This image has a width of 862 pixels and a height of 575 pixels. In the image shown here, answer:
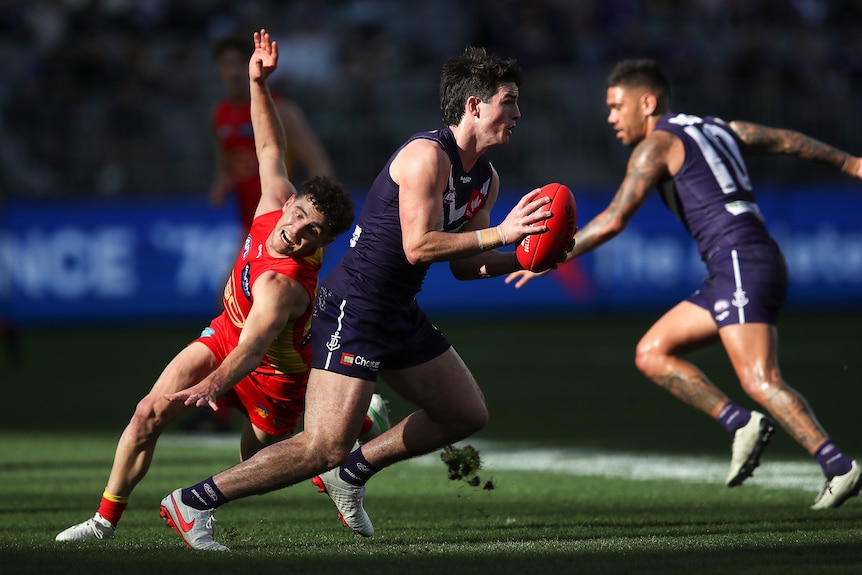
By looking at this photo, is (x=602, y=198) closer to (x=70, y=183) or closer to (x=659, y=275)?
(x=659, y=275)

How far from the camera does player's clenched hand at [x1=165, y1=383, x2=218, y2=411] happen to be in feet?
18.0

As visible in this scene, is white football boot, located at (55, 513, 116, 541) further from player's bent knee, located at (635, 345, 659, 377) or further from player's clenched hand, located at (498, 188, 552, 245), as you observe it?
player's bent knee, located at (635, 345, 659, 377)

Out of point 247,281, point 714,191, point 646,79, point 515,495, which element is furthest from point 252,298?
point 646,79

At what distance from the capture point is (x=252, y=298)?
6.23m

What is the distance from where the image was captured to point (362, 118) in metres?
19.3

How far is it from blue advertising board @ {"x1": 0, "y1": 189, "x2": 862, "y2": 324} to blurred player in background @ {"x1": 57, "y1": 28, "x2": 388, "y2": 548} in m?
11.0

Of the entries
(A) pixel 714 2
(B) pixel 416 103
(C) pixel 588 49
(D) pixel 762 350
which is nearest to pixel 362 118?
(B) pixel 416 103

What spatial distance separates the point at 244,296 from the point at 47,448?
3.79m

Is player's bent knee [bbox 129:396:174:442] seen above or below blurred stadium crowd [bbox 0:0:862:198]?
below

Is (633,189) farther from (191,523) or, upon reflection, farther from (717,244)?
(191,523)

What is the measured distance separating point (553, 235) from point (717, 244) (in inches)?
76.4

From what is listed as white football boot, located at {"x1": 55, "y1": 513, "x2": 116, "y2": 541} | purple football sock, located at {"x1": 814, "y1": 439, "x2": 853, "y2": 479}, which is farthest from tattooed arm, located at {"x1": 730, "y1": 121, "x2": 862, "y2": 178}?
white football boot, located at {"x1": 55, "y1": 513, "x2": 116, "y2": 541}

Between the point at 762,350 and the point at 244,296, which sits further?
the point at 762,350

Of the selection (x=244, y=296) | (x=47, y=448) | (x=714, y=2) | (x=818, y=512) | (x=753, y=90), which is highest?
(x=714, y=2)
